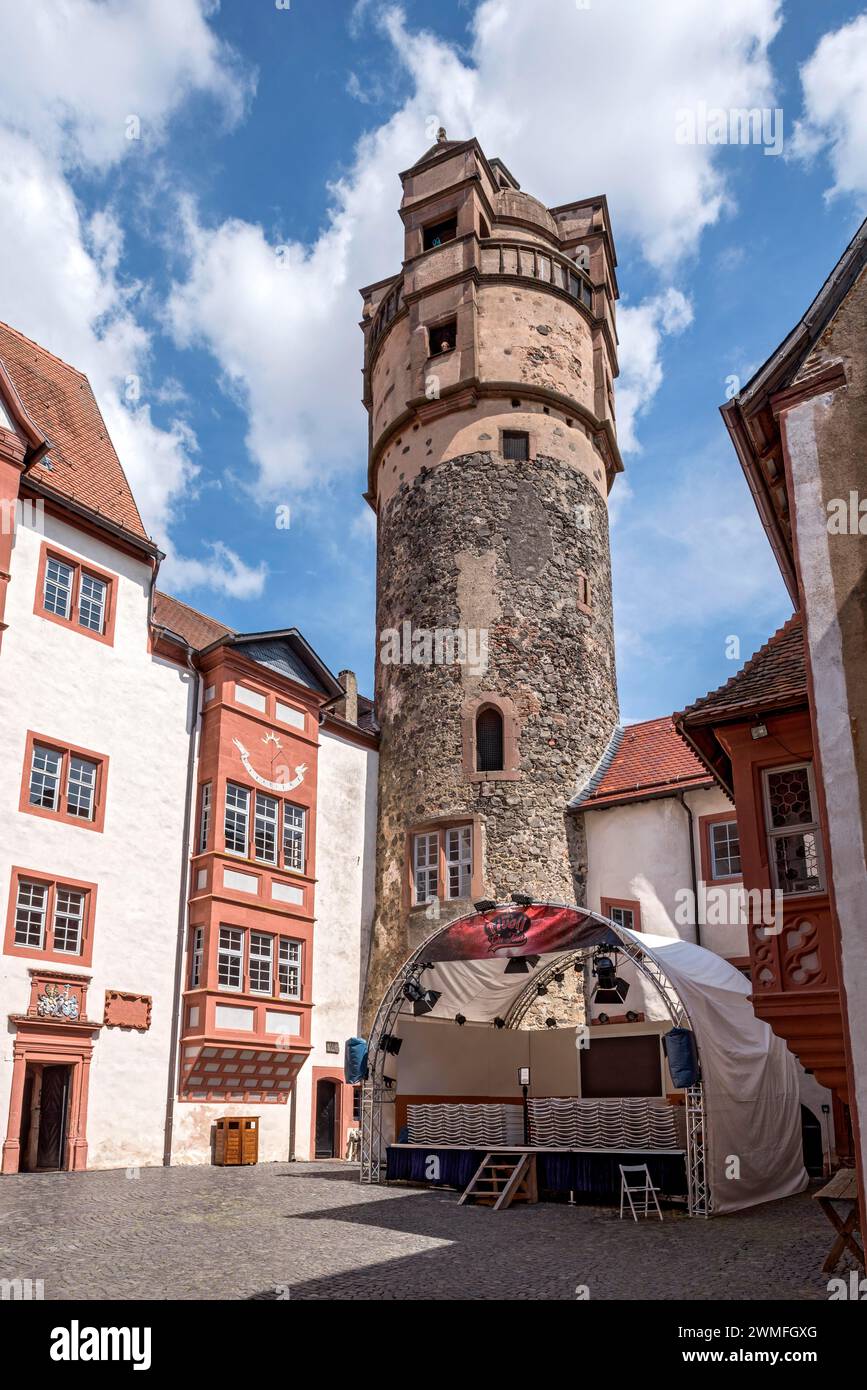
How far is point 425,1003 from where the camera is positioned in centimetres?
2127

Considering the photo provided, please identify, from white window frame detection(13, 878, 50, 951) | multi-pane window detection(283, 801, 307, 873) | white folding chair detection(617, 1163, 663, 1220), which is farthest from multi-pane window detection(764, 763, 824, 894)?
multi-pane window detection(283, 801, 307, 873)

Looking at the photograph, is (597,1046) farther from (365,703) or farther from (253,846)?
(365,703)

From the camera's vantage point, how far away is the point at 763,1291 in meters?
9.34

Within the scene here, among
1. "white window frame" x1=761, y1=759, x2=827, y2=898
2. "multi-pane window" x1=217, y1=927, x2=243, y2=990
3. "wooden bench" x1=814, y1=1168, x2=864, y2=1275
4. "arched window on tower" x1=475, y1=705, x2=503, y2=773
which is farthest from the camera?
"arched window on tower" x1=475, y1=705, x2=503, y2=773

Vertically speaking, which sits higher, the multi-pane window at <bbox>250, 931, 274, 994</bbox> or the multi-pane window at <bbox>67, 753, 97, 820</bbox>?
the multi-pane window at <bbox>67, 753, 97, 820</bbox>

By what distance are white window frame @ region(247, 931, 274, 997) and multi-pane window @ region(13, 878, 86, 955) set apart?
382 centimetres

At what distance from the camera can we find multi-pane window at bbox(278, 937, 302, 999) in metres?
23.1

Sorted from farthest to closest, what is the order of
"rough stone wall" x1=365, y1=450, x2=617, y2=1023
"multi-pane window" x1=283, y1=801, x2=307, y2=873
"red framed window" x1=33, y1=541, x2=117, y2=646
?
"rough stone wall" x1=365, y1=450, x2=617, y2=1023, "multi-pane window" x1=283, y1=801, x2=307, y2=873, "red framed window" x1=33, y1=541, x2=117, y2=646

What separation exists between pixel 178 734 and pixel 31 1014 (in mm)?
6472

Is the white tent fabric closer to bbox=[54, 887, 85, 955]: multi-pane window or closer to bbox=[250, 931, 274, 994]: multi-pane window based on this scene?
bbox=[250, 931, 274, 994]: multi-pane window

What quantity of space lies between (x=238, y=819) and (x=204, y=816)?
2.42ft

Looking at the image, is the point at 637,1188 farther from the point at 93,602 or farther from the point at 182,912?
Answer: the point at 93,602

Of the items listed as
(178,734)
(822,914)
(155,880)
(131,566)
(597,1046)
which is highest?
(131,566)
